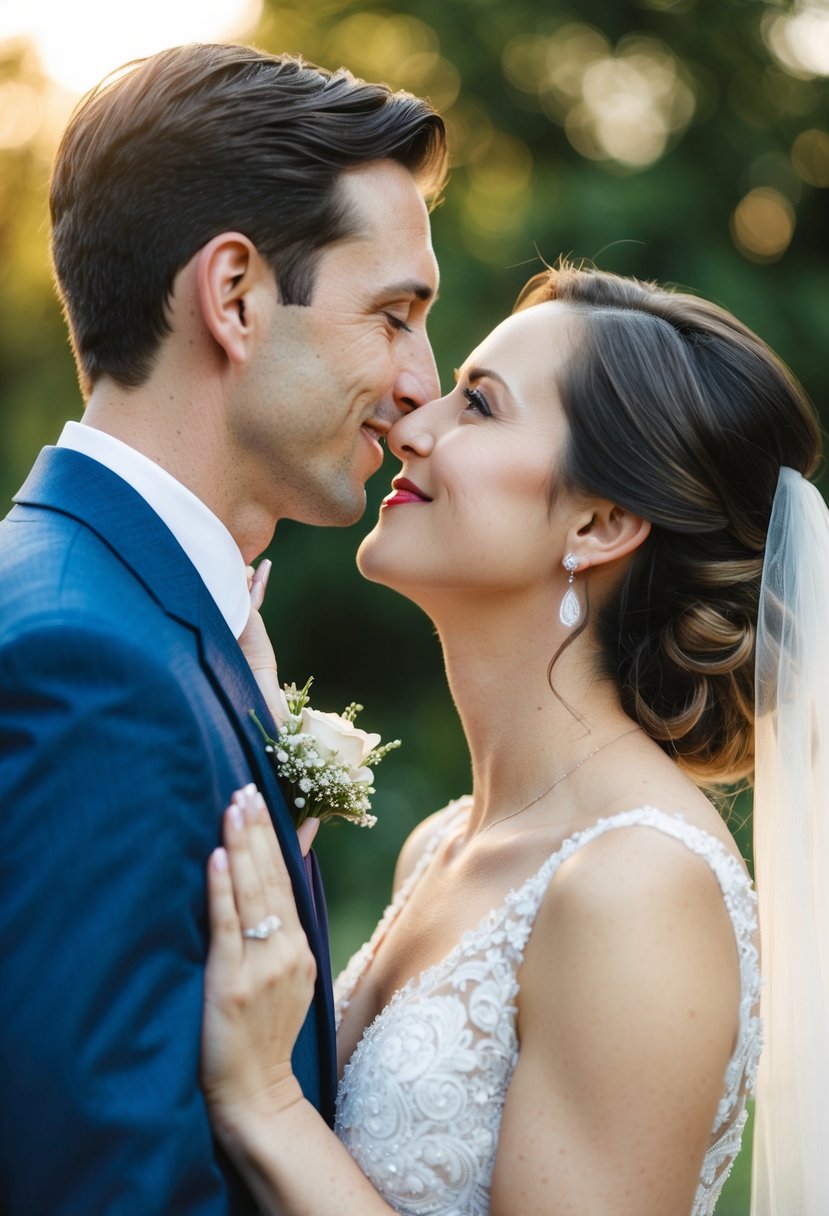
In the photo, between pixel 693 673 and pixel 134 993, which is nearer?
pixel 134 993

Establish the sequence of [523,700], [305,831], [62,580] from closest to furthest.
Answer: [62,580], [305,831], [523,700]

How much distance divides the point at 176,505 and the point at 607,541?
44.6 inches

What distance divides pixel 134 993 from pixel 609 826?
113 centimetres

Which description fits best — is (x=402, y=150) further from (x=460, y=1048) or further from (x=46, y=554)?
(x=460, y=1048)

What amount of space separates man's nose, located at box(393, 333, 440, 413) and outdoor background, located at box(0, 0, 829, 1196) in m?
3.70

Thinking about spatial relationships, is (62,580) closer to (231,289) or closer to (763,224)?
(231,289)

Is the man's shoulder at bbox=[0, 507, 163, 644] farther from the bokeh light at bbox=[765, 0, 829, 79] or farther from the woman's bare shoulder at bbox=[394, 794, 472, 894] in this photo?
the bokeh light at bbox=[765, 0, 829, 79]

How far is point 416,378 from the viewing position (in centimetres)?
354

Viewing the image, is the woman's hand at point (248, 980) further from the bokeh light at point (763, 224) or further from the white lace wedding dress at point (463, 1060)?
the bokeh light at point (763, 224)

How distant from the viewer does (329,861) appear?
26.5 ft

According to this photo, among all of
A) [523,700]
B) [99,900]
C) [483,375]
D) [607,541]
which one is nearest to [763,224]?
[483,375]

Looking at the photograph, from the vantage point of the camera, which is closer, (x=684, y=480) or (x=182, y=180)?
(x=182, y=180)

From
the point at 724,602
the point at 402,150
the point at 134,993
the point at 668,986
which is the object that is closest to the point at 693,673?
the point at 724,602

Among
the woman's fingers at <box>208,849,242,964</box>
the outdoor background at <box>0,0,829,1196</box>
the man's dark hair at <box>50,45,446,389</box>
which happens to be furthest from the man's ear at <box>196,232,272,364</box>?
the outdoor background at <box>0,0,829,1196</box>
